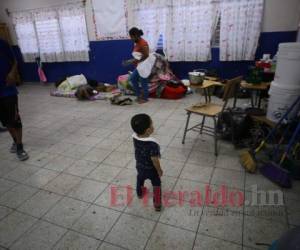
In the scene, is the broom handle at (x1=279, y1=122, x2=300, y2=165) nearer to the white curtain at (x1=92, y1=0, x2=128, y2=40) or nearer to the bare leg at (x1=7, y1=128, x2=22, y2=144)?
the bare leg at (x1=7, y1=128, x2=22, y2=144)

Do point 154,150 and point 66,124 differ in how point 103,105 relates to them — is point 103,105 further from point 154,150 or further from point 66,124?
point 154,150

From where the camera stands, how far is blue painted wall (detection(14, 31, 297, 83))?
4.20 metres

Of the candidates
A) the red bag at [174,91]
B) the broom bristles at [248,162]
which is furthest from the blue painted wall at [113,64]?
the broom bristles at [248,162]

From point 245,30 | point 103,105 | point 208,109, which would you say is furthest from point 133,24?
point 208,109

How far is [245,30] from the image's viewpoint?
4164 millimetres

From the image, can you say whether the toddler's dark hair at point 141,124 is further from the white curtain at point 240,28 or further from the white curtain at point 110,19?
the white curtain at point 110,19

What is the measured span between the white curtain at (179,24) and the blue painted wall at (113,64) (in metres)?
0.26

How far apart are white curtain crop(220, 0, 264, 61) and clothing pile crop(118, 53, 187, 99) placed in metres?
1.07

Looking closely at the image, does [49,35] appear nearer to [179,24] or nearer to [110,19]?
[110,19]

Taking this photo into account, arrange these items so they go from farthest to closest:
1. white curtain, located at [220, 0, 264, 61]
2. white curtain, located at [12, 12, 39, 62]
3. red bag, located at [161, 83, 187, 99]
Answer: white curtain, located at [12, 12, 39, 62] < red bag, located at [161, 83, 187, 99] < white curtain, located at [220, 0, 264, 61]

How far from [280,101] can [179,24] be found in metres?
2.90

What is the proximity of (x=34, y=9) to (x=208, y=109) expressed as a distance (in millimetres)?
5691

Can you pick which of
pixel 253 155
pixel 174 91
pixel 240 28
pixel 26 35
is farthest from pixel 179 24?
pixel 26 35

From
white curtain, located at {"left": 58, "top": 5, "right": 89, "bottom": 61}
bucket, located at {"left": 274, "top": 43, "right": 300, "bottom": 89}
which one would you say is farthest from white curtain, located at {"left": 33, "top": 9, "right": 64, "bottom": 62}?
bucket, located at {"left": 274, "top": 43, "right": 300, "bottom": 89}
